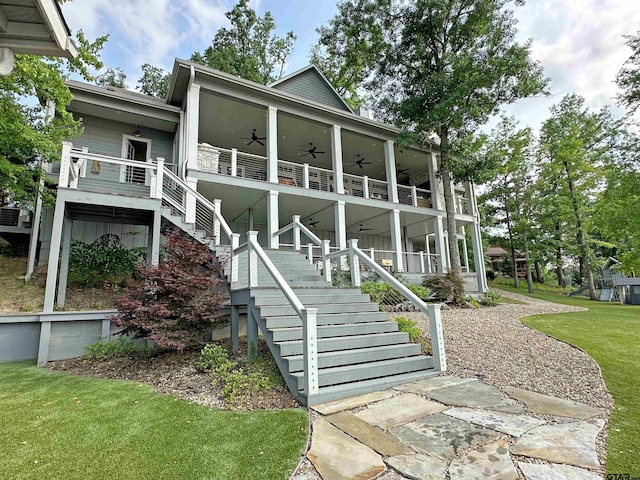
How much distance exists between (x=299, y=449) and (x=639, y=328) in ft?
30.2

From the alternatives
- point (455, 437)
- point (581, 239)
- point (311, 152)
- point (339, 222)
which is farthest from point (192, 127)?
point (581, 239)

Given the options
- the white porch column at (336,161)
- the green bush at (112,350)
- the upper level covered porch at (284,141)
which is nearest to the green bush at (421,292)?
the upper level covered porch at (284,141)

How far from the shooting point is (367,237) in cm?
1692

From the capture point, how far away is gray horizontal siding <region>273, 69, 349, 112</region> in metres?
13.6

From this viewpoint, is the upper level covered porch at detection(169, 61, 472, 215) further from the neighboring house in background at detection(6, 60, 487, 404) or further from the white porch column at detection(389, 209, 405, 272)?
the white porch column at detection(389, 209, 405, 272)

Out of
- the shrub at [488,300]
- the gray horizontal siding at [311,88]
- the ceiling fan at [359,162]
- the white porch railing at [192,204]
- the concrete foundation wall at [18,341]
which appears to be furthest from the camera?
the ceiling fan at [359,162]

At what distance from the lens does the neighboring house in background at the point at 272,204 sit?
15.2ft

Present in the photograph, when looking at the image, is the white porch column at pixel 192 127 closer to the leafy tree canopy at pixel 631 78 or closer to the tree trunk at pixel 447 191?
the tree trunk at pixel 447 191

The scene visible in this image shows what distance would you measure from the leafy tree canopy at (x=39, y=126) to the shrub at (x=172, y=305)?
5.01 m

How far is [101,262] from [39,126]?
13.3 ft

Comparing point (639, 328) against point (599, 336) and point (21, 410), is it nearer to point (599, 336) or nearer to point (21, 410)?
point (599, 336)

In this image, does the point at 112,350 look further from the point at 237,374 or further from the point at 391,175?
the point at 391,175

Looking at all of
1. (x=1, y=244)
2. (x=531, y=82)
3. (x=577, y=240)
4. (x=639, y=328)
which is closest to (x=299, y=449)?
(x=639, y=328)

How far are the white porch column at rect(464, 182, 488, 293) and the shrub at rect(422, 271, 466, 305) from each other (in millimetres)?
4359
